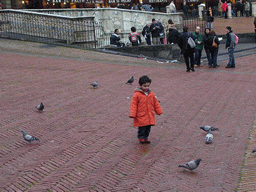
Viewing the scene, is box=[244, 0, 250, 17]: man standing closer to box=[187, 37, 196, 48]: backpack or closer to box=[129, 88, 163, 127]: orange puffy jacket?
box=[187, 37, 196, 48]: backpack

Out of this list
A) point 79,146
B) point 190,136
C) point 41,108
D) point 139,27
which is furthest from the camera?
point 139,27

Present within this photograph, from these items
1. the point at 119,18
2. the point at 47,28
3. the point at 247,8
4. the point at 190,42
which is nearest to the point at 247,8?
the point at 247,8

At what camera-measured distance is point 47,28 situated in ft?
63.1

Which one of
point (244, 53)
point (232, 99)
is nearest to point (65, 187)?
point (232, 99)

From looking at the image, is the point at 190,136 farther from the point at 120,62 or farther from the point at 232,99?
the point at 120,62

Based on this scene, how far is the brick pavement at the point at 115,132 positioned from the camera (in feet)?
17.4

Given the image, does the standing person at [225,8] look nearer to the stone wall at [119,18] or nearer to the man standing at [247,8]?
the man standing at [247,8]

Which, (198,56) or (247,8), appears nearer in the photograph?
(198,56)

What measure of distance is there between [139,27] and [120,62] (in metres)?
9.52

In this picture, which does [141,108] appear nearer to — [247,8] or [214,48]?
[214,48]

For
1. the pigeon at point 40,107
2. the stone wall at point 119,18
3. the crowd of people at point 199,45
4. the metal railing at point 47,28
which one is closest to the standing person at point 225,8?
the stone wall at point 119,18

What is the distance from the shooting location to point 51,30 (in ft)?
63.2

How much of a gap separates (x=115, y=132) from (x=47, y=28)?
13.2 metres

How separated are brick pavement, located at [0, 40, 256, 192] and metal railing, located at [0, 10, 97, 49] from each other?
5.75 meters
